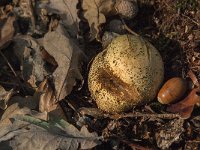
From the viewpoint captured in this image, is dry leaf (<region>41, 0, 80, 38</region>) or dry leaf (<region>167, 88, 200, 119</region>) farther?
dry leaf (<region>41, 0, 80, 38</region>)

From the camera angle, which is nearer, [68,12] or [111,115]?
[111,115]

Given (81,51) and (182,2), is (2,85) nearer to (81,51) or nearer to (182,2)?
(81,51)

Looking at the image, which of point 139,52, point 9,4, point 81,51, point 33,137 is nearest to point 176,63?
point 139,52

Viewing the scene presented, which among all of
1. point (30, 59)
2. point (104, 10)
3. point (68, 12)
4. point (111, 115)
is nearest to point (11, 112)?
point (30, 59)

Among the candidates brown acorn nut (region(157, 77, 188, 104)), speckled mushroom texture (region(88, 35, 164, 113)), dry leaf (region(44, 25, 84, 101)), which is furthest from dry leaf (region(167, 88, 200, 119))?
dry leaf (region(44, 25, 84, 101))

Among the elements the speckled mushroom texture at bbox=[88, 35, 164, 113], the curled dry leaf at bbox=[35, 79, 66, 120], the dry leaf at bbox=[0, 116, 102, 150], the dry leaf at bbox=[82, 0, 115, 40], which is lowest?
the dry leaf at bbox=[0, 116, 102, 150]

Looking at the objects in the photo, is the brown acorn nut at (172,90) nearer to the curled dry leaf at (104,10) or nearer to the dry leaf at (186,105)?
the dry leaf at (186,105)

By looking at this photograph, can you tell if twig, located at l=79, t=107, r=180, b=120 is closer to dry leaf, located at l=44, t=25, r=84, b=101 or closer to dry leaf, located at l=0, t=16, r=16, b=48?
dry leaf, located at l=44, t=25, r=84, b=101

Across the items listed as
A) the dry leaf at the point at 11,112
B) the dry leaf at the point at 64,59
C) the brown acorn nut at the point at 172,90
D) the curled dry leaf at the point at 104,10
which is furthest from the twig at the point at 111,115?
the curled dry leaf at the point at 104,10

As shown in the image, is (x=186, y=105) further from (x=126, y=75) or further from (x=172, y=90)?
(x=126, y=75)
